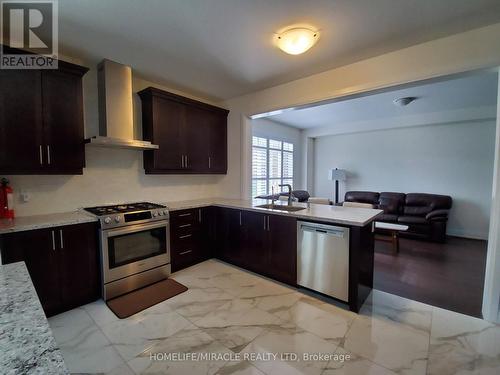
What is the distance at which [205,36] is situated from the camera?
7.46ft

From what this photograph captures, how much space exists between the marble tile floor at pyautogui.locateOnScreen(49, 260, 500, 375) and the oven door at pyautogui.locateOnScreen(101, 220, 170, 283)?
1.31ft

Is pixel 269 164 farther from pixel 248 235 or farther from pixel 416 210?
pixel 416 210

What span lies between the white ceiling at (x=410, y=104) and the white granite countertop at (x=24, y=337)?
400cm

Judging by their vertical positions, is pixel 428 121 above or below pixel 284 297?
above

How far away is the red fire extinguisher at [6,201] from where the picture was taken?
2.26 metres

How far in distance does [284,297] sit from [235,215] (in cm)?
130

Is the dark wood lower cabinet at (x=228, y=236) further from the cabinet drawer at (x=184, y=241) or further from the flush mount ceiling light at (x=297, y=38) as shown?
the flush mount ceiling light at (x=297, y=38)

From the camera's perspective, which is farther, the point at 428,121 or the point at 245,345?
the point at 428,121

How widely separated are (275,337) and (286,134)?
228 inches

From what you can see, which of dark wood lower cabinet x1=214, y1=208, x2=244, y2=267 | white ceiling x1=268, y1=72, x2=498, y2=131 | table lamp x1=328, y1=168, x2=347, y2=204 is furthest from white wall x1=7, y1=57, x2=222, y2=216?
Answer: table lamp x1=328, y1=168, x2=347, y2=204

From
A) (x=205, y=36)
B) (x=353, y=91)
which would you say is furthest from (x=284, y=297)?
(x=205, y=36)

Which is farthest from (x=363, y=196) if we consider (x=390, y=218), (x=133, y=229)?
(x=133, y=229)

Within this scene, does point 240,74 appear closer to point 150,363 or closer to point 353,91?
point 353,91

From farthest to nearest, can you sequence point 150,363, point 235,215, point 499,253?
point 235,215 < point 499,253 < point 150,363
